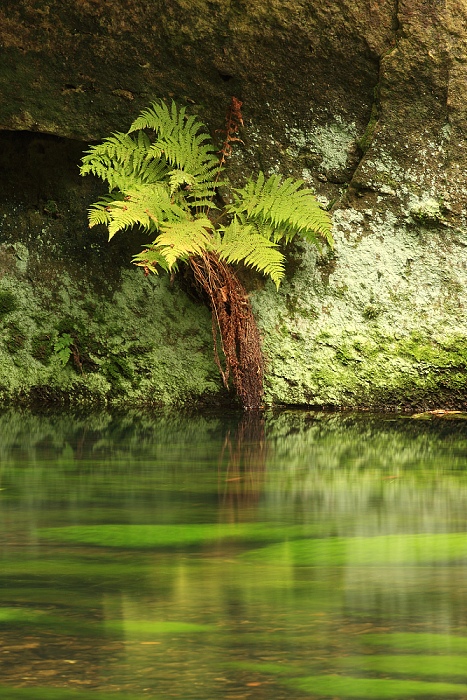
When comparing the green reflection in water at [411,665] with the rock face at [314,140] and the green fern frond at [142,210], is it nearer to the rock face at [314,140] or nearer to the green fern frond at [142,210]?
the green fern frond at [142,210]

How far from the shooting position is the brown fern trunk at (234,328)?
21.6 feet

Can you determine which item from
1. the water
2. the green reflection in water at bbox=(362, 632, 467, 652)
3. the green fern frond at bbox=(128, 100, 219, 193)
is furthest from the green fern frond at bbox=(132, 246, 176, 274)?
the green reflection in water at bbox=(362, 632, 467, 652)

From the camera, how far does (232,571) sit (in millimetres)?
2713

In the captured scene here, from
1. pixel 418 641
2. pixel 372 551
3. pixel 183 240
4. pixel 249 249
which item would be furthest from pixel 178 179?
pixel 418 641

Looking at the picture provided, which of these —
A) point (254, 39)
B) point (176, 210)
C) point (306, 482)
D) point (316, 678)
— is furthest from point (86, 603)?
point (254, 39)

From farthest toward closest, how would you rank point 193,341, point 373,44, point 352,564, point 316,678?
point 193,341, point 373,44, point 352,564, point 316,678

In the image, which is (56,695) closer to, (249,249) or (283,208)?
(249,249)

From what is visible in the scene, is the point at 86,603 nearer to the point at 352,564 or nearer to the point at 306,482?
the point at 352,564

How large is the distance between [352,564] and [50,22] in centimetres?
476

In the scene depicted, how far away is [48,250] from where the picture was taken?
7207 mm

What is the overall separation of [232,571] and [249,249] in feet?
12.4

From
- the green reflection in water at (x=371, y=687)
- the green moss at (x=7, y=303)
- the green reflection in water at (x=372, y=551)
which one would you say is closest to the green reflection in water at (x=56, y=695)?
the green reflection in water at (x=371, y=687)

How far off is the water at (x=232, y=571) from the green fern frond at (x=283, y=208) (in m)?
1.69

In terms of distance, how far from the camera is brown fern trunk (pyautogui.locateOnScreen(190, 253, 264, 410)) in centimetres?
659
